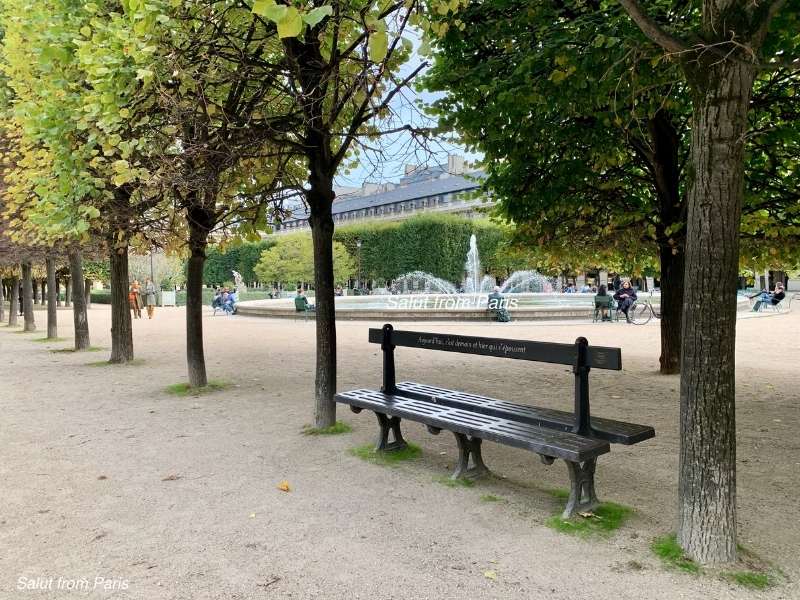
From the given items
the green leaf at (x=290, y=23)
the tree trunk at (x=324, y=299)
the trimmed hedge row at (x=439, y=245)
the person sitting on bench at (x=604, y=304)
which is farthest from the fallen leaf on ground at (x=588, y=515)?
the trimmed hedge row at (x=439, y=245)

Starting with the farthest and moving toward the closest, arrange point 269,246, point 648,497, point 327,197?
point 269,246
point 327,197
point 648,497

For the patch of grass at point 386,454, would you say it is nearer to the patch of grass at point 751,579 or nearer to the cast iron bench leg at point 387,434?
the cast iron bench leg at point 387,434

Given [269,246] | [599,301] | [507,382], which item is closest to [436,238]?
[269,246]

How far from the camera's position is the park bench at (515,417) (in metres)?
3.83

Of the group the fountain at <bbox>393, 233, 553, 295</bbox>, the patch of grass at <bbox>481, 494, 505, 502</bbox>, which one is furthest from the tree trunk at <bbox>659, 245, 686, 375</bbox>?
the fountain at <bbox>393, 233, 553, 295</bbox>

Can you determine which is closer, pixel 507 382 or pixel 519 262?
pixel 507 382

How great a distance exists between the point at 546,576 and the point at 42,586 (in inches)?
101

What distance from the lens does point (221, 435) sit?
6309 millimetres

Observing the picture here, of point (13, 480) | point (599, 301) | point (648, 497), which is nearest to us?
point (648, 497)

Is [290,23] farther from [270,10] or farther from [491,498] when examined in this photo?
[491,498]

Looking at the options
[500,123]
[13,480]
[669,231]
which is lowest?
[13,480]

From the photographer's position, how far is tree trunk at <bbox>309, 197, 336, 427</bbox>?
20.3 feet

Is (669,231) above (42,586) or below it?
above

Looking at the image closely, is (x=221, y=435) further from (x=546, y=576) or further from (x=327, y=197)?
(x=546, y=576)
